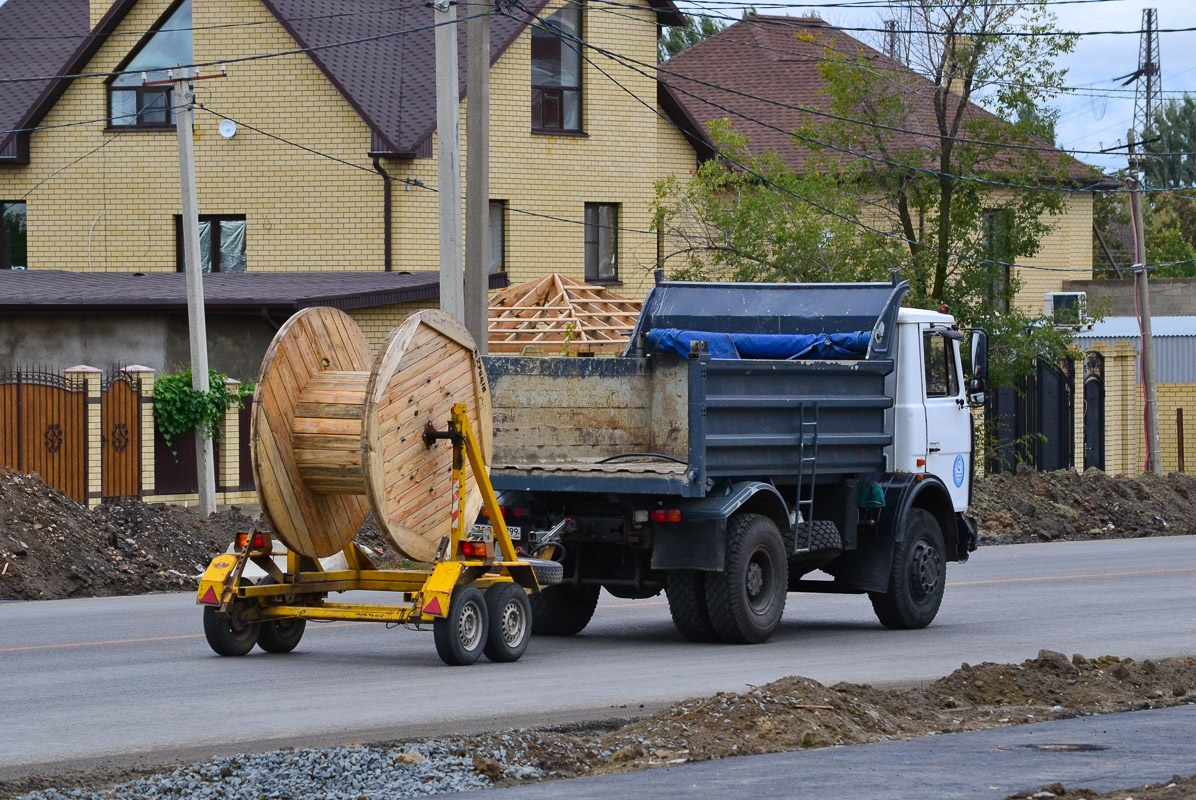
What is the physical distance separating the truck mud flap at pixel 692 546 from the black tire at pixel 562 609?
1190 millimetres

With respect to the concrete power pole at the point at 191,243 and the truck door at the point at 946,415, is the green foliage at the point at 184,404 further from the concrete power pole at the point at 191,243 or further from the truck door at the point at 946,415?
the truck door at the point at 946,415

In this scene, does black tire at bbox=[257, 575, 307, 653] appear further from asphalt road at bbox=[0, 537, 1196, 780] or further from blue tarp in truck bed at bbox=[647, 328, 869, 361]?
blue tarp in truck bed at bbox=[647, 328, 869, 361]

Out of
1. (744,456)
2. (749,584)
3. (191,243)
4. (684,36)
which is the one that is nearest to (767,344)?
(744,456)

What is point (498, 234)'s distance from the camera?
3450cm

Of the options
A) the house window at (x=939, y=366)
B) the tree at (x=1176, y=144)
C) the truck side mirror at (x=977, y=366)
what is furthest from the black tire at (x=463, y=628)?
the tree at (x=1176, y=144)

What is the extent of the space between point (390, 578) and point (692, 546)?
2.25m

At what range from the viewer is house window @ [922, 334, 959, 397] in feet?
49.0

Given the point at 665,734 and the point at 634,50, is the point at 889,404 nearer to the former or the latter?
the point at 665,734

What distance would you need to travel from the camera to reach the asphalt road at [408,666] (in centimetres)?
942

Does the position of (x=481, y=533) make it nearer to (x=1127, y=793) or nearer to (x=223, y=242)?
(x=1127, y=793)

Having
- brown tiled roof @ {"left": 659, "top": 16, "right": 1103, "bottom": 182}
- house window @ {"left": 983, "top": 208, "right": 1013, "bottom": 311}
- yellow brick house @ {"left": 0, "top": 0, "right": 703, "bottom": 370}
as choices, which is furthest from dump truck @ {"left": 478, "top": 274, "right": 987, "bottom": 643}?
brown tiled roof @ {"left": 659, "top": 16, "right": 1103, "bottom": 182}

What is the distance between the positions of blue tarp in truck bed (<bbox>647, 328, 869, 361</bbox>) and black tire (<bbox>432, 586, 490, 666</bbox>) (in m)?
3.28

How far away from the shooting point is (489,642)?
478 inches

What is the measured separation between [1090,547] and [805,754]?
61.9 ft
